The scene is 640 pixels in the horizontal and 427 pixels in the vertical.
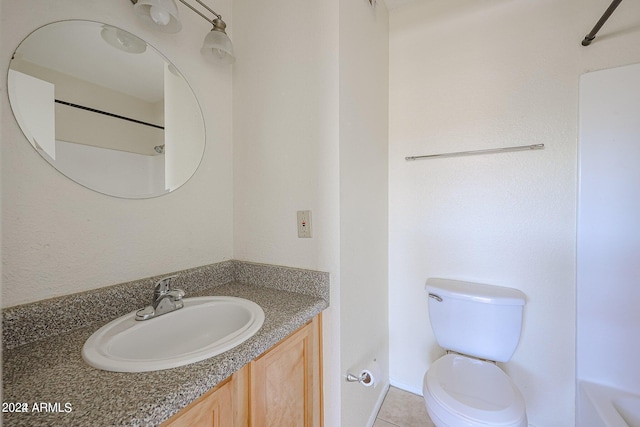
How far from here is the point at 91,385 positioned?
1.81 feet

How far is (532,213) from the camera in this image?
4.36 feet

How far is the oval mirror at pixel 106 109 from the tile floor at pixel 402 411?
1748 millimetres

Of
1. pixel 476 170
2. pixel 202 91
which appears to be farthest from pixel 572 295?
pixel 202 91

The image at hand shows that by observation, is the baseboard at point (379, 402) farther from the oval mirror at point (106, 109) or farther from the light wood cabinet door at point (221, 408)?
the oval mirror at point (106, 109)

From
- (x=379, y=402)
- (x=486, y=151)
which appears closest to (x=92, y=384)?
(x=379, y=402)

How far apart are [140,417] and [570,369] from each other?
74.0 inches

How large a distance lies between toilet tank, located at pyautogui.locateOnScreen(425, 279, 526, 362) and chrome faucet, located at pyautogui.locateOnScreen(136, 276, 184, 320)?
1311 mm

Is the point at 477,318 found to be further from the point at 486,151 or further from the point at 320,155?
the point at 320,155

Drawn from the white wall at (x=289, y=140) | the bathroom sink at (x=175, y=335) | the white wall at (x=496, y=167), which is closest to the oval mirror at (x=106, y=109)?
the white wall at (x=289, y=140)

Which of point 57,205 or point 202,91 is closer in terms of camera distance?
point 57,205

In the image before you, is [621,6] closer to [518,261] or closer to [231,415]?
[518,261]

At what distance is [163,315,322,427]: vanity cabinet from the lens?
0.65 metres

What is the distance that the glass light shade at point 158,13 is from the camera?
0.88 meters

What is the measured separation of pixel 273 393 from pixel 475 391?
3.03ft
